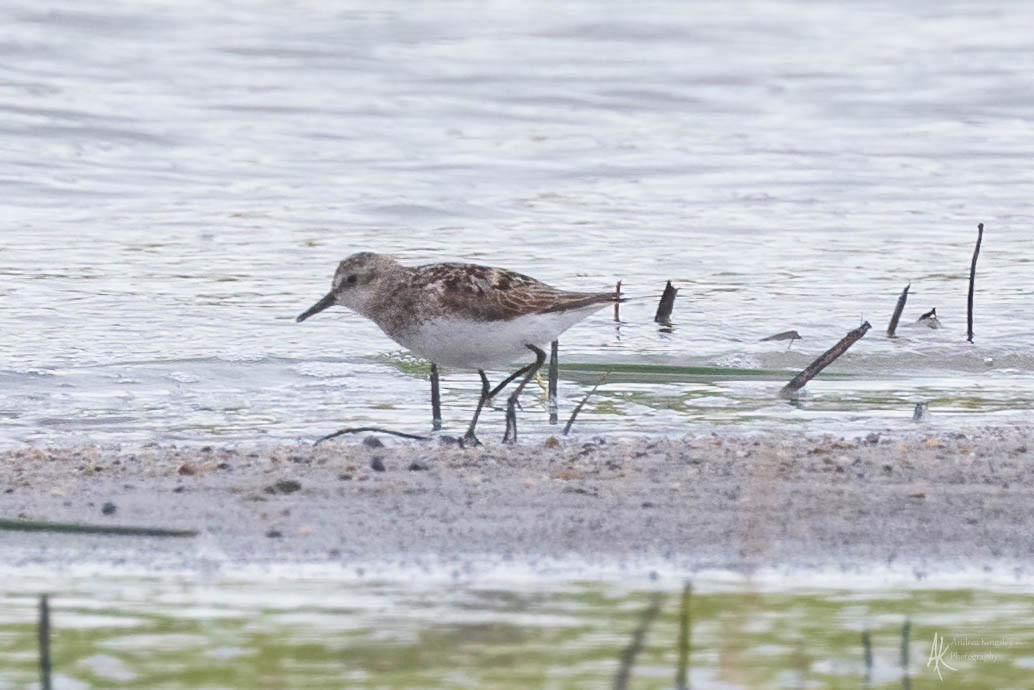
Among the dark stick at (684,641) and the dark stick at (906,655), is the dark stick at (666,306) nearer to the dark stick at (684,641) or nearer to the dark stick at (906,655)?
the dark stick at (684,641)

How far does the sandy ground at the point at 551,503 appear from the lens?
16.5ft

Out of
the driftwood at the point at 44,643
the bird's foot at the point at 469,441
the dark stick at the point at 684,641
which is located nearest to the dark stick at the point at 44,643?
the driftwood at the point at 44,643

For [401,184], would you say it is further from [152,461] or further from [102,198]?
[152,461]

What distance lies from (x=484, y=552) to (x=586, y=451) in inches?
53.4

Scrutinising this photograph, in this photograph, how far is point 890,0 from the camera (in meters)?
23.5

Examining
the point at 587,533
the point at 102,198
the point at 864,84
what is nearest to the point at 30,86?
the point at 102,198

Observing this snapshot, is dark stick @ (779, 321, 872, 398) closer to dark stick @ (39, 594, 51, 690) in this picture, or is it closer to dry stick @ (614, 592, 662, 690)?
dry stick @ (614, 592, 662, 690)

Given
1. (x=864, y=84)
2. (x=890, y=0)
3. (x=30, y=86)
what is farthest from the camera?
(x=890, y=0)

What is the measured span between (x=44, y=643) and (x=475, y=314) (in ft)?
9.55

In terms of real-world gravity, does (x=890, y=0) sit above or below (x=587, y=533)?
above

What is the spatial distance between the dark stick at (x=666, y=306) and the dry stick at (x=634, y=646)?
550 centimetres

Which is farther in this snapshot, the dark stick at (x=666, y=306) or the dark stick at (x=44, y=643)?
the dark stick at (x=666, y=306)

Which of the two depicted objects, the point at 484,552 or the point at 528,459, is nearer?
the point at 484,552

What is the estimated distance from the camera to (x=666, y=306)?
33.2ft
